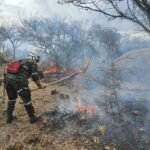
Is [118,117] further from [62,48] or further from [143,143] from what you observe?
[62,48]

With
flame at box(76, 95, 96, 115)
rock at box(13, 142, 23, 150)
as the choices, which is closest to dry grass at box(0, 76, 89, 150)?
rock at box(13, 142, 23, 150)

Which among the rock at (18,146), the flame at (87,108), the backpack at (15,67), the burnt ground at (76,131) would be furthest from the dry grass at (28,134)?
the backpack at (15,67)

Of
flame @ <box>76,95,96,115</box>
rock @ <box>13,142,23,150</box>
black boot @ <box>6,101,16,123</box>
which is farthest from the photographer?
black boot @ <box>6,101,16,123</box>

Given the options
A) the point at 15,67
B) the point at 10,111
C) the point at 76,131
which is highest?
the point at 15,67

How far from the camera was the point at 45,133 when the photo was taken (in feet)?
28.3

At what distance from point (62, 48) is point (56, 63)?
2876mm

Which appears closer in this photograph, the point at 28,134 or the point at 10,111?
the point at 28,134

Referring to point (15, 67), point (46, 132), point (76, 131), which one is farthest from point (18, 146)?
point (15, 67)

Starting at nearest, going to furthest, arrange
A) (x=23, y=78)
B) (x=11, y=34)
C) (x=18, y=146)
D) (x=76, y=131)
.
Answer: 1. (x=18, y=146)
2. (x=76, y=131)
3. (x=23, y=78)
4. (x=11, y=34)

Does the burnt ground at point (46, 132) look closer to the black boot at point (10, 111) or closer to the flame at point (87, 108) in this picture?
the black boot at point (10, 111)

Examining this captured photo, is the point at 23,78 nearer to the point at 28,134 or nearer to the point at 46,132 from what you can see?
the point at 28,134

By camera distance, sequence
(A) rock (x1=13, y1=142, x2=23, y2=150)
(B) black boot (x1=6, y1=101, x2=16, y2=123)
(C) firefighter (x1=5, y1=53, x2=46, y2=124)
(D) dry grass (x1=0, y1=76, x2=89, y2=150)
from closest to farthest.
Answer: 1. (A) rock (x1=13, y1=142, x2=23, y2=150)
2. (D) dry grass (x1=0, y1=76, x2=89, y2=150)
3. (C) firefighter (x1=5, y1=53, x2=46, y2=124)
4. (B) black boot (x1=6, y1=101, x2=16, y2=123)

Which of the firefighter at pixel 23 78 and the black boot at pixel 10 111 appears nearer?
the firefighter at pixel 23 78

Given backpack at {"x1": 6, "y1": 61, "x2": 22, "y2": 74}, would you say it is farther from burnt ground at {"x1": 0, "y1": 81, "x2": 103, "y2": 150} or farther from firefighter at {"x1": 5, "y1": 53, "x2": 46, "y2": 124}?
burnt ground at {"x1": 0, "y1": 81, "x2": 103, "y2": 150}
